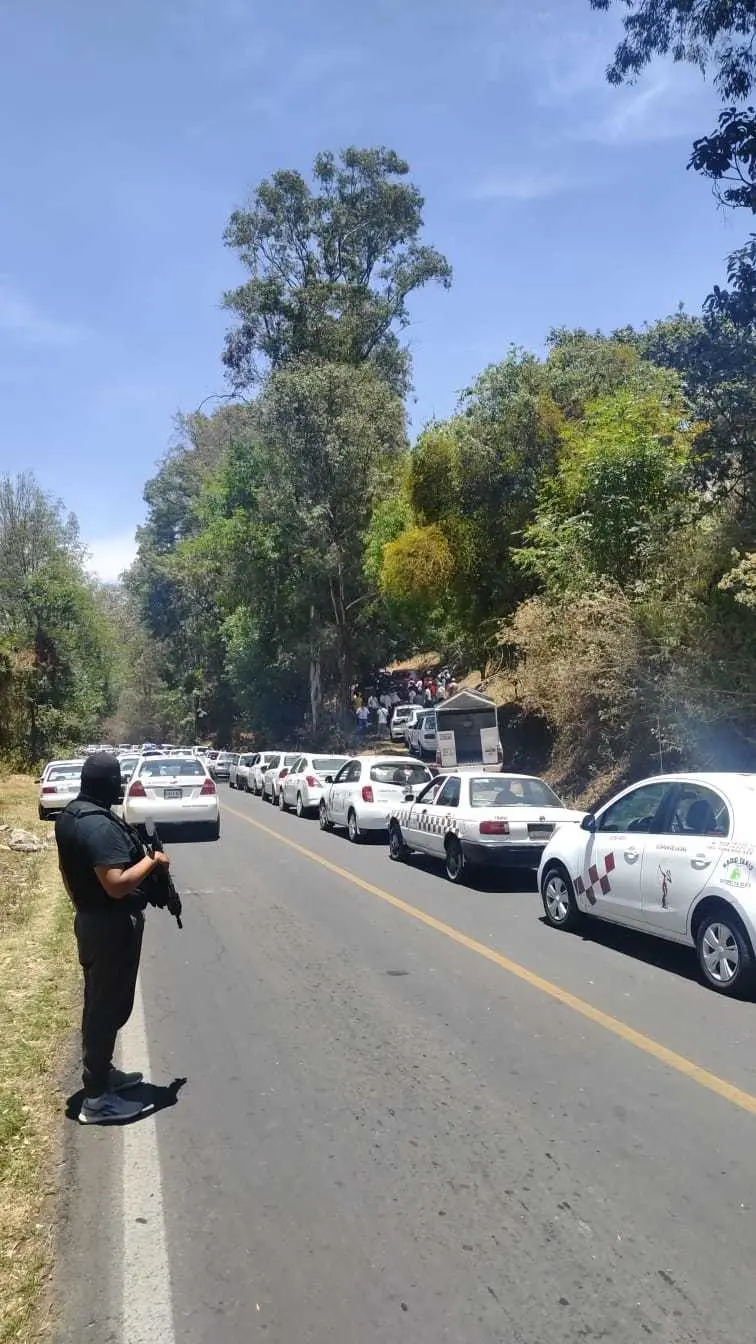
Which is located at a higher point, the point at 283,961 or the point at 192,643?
the point at 192,643

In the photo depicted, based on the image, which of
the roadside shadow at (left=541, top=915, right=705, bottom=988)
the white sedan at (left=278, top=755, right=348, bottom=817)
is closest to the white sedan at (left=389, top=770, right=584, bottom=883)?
the roadside shadow at (left=541, top=915, right=705, bottom=988)

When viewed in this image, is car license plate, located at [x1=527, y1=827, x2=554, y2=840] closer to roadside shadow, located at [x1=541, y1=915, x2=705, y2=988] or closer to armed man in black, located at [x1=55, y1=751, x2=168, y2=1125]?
roadside shadow, located at [x1=541, y1=915, x2=705, y2=988]

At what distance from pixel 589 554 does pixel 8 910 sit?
516 inches

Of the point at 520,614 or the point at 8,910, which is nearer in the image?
the point at 8,910

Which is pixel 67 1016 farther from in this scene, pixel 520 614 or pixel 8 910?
pixel 520 614

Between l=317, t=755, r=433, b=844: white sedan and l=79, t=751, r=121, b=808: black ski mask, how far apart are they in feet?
40.9

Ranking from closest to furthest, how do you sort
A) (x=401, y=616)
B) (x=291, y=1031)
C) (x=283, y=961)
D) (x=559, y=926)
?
(x=291, y=1031), (x=283, y=961), (x=559, y=926), (x=401, y=616)

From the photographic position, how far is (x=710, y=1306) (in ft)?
11.7

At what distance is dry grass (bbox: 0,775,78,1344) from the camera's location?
3799mm

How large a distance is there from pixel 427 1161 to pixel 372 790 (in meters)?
13.5

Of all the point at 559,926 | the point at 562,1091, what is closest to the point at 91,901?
the point at 562,1091

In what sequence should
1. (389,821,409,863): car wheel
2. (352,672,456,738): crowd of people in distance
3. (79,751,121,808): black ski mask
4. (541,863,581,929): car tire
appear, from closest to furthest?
(79,751,121,808): black ski mask
(541,863,581,929): car tire
(389,821,409,863): car wheel
(352,672,456,738): crowd of people in distance

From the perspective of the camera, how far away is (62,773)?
24859 mm

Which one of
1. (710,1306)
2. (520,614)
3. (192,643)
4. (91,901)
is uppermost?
(192,643)
